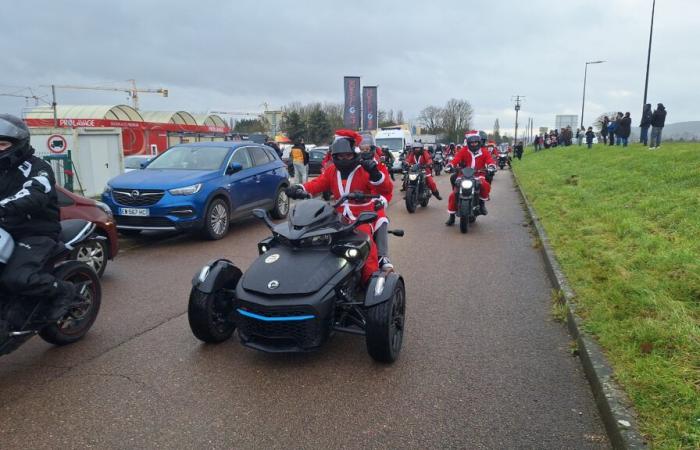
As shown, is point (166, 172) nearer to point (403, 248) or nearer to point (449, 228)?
point (403, 248)

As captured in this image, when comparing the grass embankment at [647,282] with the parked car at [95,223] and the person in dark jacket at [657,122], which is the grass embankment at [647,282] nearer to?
the parked car at [95,223]

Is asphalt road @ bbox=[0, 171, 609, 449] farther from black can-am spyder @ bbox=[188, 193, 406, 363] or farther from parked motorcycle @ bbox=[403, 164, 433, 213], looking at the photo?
parked motorcycle @ bbox=[403, 164, 433, 213]

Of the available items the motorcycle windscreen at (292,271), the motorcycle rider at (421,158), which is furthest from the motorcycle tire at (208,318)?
the motorcycle rider at (421,158)

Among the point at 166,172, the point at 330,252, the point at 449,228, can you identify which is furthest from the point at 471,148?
the point at 330,252

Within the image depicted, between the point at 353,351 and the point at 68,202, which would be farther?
the point at 68,202

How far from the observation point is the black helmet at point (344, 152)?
528 cm

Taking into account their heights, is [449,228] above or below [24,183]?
below

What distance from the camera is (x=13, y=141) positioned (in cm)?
399

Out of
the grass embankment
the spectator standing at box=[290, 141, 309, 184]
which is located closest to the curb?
the grass embankment

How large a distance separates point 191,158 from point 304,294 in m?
7.38

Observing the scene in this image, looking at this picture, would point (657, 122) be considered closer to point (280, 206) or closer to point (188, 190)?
point (280, 206)

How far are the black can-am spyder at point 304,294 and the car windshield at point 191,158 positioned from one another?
5.90 meters

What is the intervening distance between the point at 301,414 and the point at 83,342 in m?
2.43

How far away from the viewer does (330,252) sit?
4391mm
